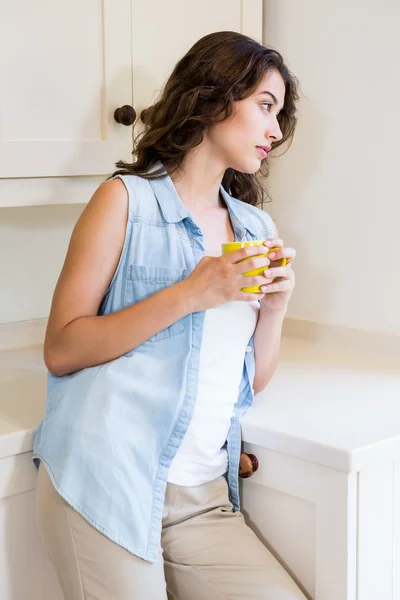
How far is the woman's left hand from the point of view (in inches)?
48.9

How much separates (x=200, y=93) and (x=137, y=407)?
0.53 meters

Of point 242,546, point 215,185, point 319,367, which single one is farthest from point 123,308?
point 319,367

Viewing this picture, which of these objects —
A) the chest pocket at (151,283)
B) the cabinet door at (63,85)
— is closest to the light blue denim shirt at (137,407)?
the chest pocket at (151,283)

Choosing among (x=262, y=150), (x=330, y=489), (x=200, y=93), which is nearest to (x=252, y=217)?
(x=262, y=150)

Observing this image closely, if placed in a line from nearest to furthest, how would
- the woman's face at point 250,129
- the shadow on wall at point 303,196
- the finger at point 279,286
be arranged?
the finger at point 279,286 → the woman's face at point 250,129 → the shadow on wall at point 303,196

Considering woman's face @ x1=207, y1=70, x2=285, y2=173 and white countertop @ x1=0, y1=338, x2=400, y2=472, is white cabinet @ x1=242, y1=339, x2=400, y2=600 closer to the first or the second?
white countertop @ x1=0, y1=338, x2=400, y2=472

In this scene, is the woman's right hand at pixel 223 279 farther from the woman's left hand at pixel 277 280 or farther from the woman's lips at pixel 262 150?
the woman's lips at pixel 262 150

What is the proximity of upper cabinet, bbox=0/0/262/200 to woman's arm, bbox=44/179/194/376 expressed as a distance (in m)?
0.31

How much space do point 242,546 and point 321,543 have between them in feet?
0.42

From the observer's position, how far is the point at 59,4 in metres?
1.55

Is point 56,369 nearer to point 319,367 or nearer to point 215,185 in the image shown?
point 215,185

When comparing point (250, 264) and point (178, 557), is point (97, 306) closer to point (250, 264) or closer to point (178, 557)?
point (250, 264)

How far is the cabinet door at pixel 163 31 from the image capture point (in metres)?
1.69

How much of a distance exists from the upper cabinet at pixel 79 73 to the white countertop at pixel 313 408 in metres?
0.38
